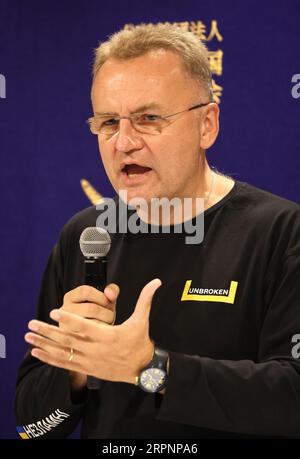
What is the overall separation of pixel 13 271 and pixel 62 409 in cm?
175

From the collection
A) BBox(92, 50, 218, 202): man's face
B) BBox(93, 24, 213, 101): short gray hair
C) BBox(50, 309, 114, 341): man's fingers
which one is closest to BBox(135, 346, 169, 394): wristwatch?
BBox(50, 309, 114, 341): man's fingers

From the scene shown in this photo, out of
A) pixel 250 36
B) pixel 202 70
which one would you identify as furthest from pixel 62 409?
pixel 250 36

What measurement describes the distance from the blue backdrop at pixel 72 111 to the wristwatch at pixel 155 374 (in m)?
1.65

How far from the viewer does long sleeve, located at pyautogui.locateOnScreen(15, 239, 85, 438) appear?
1.60 metres

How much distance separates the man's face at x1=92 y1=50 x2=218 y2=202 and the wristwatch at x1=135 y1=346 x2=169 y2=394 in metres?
0.49

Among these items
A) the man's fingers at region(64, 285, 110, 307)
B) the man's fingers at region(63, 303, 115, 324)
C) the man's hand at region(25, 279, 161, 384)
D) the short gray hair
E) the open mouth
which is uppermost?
the short gray hair

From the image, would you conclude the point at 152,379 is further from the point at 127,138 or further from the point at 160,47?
the point at 160,47

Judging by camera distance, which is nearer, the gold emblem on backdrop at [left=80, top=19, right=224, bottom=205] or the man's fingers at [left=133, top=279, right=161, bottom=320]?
the man's fingers at [left=133, top=279, right=161, bottom=320]

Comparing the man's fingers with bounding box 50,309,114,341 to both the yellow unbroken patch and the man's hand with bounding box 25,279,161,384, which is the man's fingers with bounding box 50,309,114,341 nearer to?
the man's hand with bounding box 25,279,161,384

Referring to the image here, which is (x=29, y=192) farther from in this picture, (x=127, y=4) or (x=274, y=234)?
(x=274, y=234)

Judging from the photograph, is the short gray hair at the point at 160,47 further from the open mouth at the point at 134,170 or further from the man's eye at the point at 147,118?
the open mouth at the point at 134,170

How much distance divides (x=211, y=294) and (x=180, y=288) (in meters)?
0.09

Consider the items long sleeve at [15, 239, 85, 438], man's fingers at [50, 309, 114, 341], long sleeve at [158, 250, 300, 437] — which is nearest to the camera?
man's fingers at [50, 309, 114, 341]

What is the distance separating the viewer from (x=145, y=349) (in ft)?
4.46
